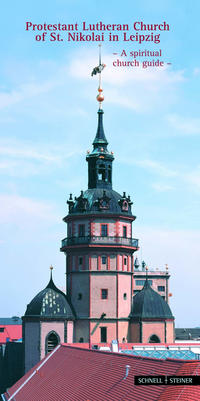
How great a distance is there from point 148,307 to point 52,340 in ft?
42.5

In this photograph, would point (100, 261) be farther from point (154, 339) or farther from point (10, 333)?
point (10, 333)

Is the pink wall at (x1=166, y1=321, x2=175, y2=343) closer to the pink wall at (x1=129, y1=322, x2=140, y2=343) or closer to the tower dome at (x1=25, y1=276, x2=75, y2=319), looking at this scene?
the pink wall at (x1=129, y1=322, x2=140, y2=343)

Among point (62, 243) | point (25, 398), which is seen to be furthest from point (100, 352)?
point (62, 243)

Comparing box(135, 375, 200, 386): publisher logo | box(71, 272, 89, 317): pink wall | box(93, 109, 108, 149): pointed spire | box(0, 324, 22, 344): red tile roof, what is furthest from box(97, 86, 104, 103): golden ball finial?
box(0, 324, 22, 344): red tile roof

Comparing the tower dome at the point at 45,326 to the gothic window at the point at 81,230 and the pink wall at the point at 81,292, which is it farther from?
the gothic window at the point at 81,230

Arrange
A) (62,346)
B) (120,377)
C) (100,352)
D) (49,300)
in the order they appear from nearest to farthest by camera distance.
A: 1. (120,377)
2. (100,352)
3. (62,346)
4. (49,300)

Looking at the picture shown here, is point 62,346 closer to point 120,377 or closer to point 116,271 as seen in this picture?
point 116,271

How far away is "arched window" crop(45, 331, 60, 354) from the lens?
3349 inches

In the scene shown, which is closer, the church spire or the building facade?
the building facade

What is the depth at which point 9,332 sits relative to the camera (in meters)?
173

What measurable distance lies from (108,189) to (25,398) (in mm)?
40478

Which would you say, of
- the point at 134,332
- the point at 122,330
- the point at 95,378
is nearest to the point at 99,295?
the point at 122,330

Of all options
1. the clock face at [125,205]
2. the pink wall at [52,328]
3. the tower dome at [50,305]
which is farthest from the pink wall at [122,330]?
the clock face at [125,205]

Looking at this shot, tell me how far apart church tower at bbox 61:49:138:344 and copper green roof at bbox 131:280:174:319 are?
41.4 inches
